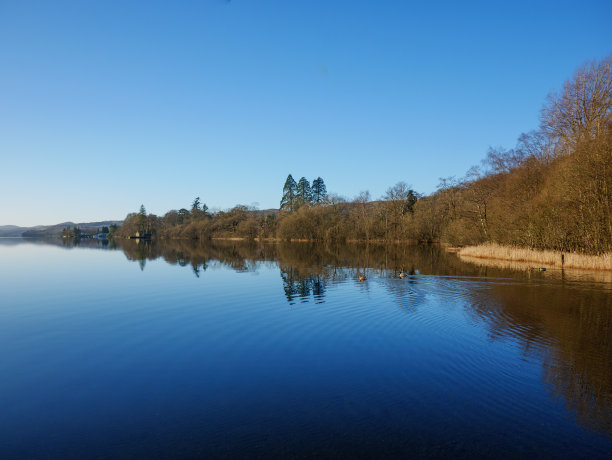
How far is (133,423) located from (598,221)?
84.9ft

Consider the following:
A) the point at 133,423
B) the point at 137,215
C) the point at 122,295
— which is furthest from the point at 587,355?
the point at 137,215

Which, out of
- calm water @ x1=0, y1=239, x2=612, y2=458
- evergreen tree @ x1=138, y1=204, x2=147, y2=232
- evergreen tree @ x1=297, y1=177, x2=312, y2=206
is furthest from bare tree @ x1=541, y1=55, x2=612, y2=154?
evergreen tree @ x1=138, y1=204, x2=147, y2=232

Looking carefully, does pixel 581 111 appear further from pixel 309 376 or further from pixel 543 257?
pixel 309 376

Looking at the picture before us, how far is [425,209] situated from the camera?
6450cm

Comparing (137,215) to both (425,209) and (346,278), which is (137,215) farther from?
(346,278)

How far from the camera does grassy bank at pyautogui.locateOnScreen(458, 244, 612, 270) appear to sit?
21016mm

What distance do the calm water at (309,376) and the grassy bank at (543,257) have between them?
8.39 metres

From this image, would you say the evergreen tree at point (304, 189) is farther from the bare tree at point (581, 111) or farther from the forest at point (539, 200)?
the bare tree at point (581, 111)

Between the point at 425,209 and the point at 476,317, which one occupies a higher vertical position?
the point at 425,209

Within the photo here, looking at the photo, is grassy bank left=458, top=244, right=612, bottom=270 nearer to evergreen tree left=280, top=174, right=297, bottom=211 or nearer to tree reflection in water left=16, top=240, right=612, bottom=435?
tree reflection in water left=16, top=240, right=612, bottom=435

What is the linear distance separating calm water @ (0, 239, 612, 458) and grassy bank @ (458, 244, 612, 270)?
8388 millimetres

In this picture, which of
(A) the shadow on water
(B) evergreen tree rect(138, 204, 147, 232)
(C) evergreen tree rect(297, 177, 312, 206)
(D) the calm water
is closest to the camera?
(D) the calm water

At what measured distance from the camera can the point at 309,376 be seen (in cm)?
689

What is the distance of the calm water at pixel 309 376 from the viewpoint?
183 inches
